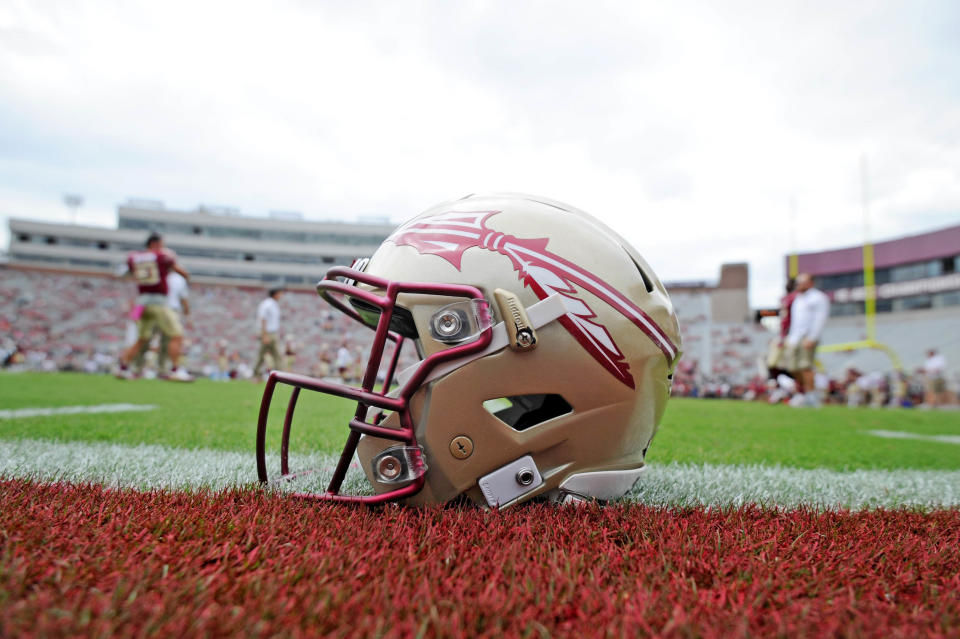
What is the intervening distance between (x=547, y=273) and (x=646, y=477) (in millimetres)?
1098

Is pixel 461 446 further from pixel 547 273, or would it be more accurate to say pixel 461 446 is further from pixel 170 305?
pixel 170 305

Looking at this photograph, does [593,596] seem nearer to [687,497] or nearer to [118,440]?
[687,497]

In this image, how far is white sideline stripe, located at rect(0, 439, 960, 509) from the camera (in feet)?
5.37

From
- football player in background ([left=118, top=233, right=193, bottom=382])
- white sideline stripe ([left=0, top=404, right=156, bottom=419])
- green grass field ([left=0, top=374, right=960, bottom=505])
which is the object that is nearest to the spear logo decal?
green grass field ([left=0, top=374, right=960, bottom=505])

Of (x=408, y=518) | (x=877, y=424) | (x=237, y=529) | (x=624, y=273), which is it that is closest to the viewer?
(x=237, y=529)

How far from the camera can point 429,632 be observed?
702 millimetres

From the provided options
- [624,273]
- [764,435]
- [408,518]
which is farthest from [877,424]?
[408,518]

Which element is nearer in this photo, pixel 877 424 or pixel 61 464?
pixel 61 464

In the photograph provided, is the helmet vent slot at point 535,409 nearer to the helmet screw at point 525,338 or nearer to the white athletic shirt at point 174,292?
the helmet screw at point 525,338

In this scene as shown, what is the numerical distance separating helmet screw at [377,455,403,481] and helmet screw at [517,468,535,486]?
0.28 meters

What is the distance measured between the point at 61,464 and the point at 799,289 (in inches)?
344

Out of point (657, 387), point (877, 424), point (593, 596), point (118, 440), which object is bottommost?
point (877, 424)

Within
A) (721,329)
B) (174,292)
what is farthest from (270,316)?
(721,329)

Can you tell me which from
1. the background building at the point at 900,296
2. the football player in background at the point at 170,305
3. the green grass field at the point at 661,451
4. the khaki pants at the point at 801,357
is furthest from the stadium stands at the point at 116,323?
the background building at the point at 900,296
